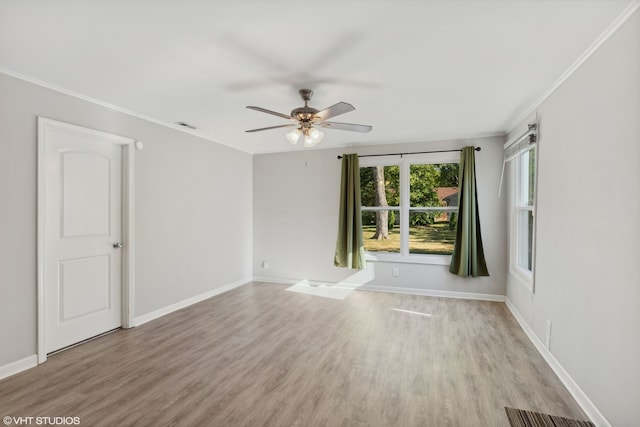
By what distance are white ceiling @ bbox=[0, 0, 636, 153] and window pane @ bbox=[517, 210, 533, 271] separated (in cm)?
132

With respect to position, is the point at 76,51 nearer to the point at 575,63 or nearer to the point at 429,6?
the point at 429,6

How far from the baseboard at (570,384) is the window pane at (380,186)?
258 cm

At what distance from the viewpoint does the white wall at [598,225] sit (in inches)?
65.9

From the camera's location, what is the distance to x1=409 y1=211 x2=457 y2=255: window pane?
494 cm

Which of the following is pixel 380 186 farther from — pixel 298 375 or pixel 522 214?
pixel 298 375

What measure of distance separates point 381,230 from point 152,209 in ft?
11.4

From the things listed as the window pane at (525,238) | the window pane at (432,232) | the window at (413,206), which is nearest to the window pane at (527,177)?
the window pane at (525,238)

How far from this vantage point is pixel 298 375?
8.27 feet

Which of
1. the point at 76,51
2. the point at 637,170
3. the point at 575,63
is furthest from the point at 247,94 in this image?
the point at 637,170

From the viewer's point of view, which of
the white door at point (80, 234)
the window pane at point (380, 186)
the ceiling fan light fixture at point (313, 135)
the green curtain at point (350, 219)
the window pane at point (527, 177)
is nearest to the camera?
the white door at point (80, 234)

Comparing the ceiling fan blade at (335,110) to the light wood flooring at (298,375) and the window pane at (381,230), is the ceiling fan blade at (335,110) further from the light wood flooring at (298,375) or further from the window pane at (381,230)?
the window pane at (381,230)

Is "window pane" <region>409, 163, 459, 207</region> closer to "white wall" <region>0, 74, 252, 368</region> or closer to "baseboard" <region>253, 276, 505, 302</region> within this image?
"baseboard" <region>253, 276, 505, 302</region>

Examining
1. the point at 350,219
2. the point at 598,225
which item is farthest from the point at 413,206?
the point at 598,225

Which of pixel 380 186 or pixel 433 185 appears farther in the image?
pixel 380 186
